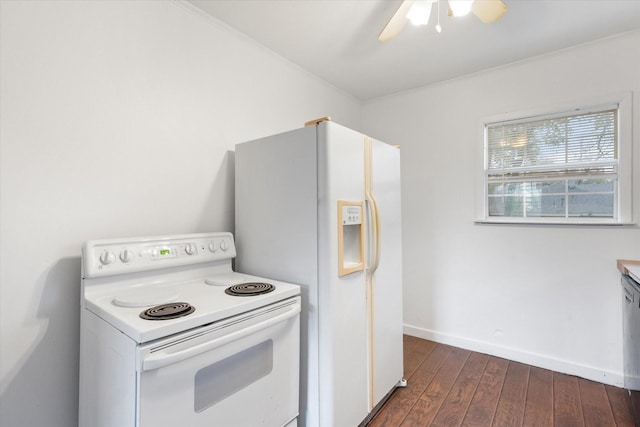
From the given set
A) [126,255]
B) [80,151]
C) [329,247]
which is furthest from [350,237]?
[80,151]

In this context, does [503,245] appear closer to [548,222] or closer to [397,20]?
[548,222]

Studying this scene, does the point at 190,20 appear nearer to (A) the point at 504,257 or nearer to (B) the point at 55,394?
(B) the point at 55,394

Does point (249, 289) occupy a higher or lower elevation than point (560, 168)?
lower

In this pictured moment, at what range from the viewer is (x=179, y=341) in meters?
0.96

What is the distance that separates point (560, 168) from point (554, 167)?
4 centimetres

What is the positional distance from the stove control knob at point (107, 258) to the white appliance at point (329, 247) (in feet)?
2.26

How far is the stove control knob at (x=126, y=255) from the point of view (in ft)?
4.34

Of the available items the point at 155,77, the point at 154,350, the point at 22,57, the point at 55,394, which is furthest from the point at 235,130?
the point at 55,394

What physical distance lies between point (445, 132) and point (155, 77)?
7.68 feet

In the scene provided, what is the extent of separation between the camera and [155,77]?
160 cm

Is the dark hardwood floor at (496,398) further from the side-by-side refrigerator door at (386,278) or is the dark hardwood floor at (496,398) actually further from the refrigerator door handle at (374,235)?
the refrigerator door handle at (374,235)

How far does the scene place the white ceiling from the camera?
175cm

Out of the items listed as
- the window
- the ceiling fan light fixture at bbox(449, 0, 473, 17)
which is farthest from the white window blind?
the ceiling fan light fixture at bbox(449, 0, 473, 17)

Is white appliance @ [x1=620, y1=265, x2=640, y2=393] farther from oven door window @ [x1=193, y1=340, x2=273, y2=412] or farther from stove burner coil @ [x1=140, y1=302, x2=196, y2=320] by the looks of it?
stove burner coil @ [x1=140, y1=302, x2=196, y2=320]
